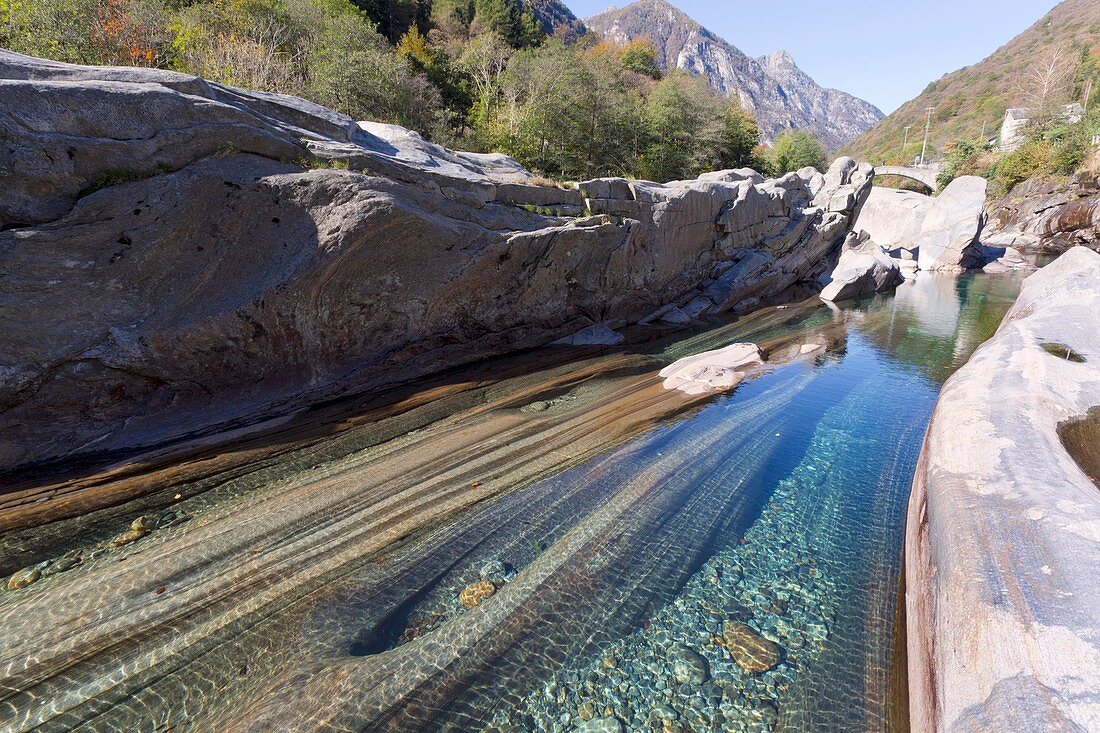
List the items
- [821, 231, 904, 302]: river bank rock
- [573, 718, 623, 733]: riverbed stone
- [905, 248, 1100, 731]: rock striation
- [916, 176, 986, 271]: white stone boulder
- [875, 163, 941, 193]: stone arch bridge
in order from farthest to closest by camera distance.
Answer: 1. [875, 163, 941, 193]: stone arch bridge
2. [916, 176, 986, 271]: white stone boulder
3. [821, 231, 904, 302]: river bank rock
4. [573, 718, 623, 733]: riverbed stone
5. [905, 248, 1100, 731]: rock striation

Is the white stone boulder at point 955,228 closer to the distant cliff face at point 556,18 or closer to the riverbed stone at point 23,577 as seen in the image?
the riverbed stone at point 23,577

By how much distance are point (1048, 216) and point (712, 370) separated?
3557 centimetres

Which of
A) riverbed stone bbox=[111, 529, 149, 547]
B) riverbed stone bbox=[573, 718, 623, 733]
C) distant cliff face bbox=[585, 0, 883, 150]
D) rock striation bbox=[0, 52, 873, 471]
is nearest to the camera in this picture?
riverbed stone bbox=[573, 718, 623, 733]

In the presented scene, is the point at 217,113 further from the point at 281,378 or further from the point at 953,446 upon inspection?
the point at 953,446

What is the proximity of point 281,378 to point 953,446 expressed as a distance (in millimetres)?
9429

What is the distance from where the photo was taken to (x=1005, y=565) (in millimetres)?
3395

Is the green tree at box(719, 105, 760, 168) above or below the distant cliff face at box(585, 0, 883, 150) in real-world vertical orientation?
below

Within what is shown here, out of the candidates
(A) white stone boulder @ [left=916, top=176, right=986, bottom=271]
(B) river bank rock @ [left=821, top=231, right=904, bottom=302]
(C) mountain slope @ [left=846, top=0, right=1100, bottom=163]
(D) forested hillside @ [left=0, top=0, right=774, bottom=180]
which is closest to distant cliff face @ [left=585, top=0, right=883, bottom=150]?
(C) mountain slope @ [left=846, top=0, right=1100, bottom=163]

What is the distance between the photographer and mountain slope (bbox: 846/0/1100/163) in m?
71.4

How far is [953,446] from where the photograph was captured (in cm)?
515

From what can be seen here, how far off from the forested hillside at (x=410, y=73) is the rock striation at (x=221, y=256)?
20.6ft

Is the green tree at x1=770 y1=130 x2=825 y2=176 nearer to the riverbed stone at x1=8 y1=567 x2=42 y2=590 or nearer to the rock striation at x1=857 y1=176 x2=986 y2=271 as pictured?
the rock striation at x1=857 y1=176 x2=986 y2=271

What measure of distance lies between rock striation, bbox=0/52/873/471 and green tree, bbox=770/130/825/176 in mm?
37020

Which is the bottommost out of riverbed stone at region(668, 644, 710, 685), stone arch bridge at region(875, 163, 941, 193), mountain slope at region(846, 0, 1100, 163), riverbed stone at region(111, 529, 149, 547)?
riverbed stone at region(668, 644, 710, 685)
